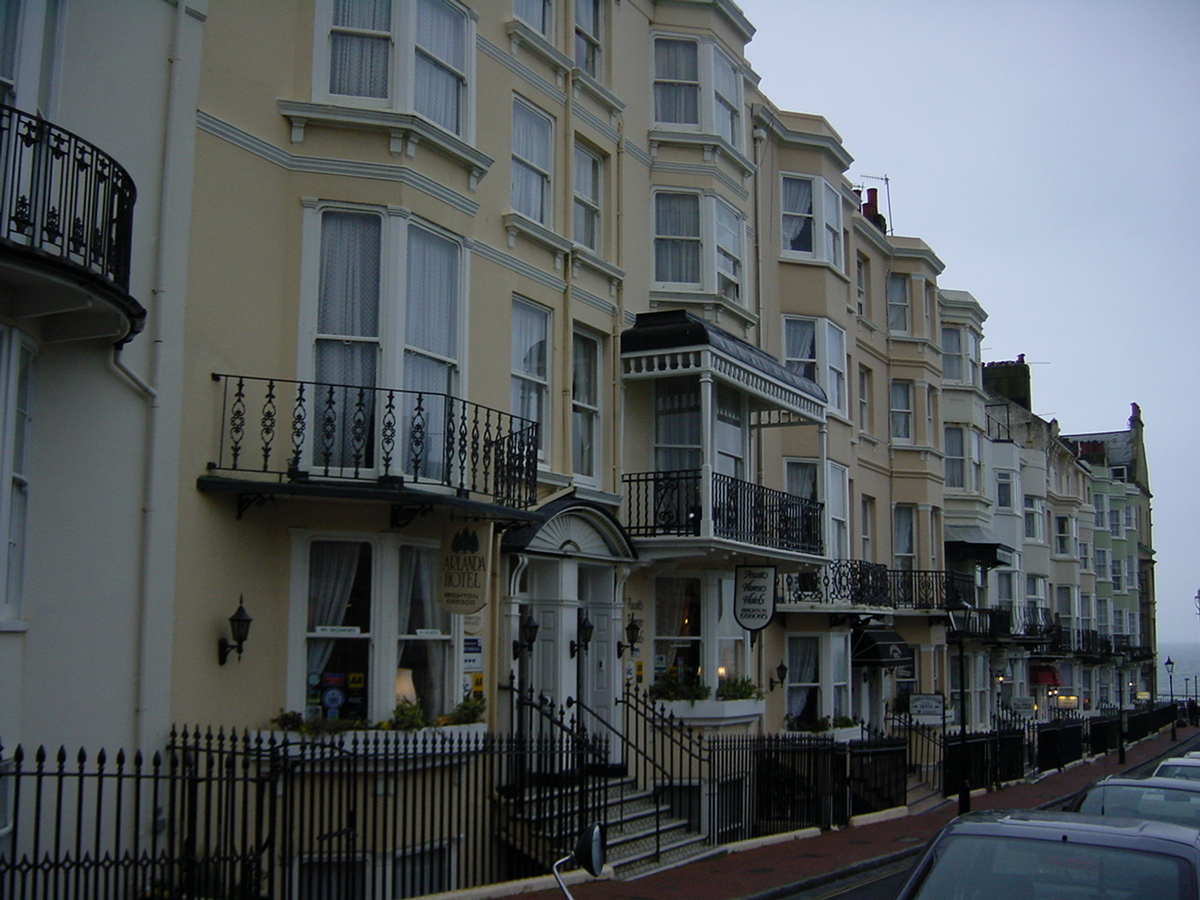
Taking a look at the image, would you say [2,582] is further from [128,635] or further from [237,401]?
[237,401]

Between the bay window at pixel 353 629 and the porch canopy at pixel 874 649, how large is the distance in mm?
14847

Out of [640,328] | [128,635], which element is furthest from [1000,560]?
→ [128,635]

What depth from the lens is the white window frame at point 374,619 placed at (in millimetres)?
12625

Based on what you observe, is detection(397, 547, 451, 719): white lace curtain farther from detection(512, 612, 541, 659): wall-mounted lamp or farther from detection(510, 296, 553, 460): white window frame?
detection(510, 296, 553, 460): white window frame

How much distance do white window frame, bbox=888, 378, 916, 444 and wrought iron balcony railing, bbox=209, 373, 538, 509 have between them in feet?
62.7

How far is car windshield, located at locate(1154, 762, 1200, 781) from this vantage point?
597 inches

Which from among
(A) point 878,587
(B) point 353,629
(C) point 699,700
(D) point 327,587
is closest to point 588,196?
(C) point 699,700

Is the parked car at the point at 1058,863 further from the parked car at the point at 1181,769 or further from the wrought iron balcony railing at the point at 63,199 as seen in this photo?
the parked car at the point at 1181,769

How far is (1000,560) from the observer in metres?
36.0

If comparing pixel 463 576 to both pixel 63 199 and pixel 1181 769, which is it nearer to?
pixel 63 199

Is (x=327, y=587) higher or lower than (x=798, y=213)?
lower

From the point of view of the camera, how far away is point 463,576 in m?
13.6

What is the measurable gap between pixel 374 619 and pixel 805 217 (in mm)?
15157

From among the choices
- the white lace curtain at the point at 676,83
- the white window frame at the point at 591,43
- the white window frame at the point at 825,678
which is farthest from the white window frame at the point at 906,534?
the white window frame at the point at 591,43
